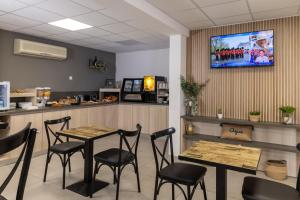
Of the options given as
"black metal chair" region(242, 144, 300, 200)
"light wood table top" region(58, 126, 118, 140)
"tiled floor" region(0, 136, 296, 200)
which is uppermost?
"light wood table top" region(58, 126, 118, 140)

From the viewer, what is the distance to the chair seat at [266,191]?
177 cm

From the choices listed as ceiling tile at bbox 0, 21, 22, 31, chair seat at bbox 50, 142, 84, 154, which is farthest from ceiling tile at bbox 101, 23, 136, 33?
chair seat at bbox 50, 142, 84, 154

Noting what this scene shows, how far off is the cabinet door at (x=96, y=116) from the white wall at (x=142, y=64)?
1.76 metres

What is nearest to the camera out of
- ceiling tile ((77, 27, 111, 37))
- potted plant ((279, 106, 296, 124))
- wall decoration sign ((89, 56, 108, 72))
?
potted plant ((279, 106, 296, 124))

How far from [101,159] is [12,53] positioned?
→ 11.5ft

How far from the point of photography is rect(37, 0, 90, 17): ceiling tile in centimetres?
304

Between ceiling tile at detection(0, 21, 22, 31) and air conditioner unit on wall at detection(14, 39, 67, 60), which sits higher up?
ceiling tile at detection(0, 21, 22, 31)

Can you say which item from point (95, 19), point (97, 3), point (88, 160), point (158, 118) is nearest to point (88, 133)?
point (88, 160)

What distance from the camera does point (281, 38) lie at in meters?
3.53

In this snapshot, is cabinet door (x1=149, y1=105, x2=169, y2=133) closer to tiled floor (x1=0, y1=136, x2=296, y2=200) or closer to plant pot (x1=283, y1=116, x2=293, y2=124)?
tiled floor (x1=0, y1=136, x2=296, y2=200)

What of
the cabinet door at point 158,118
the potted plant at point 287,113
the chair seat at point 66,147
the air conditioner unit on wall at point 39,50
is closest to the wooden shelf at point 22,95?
the air conditioner unit on wall at point 39,50

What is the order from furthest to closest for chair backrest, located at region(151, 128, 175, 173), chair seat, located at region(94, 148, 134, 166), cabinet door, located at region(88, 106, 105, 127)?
cabinet door, located at region(88, 106, 105, 127) → chair seat, located at region(94, 148, 134, 166) → chair backrest, located at region(151, 128, 175, 173)

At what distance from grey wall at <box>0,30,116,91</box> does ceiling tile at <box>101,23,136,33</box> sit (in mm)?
1835

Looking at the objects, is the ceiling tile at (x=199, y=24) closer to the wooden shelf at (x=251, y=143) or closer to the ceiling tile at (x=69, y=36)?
the wooden shelf at (x=251, y=143)
